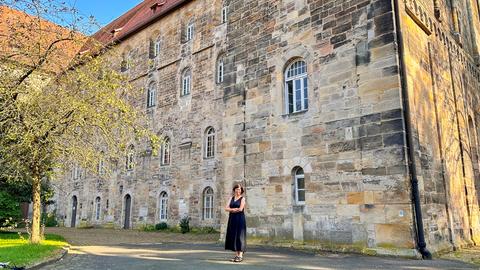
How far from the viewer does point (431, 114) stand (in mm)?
10711

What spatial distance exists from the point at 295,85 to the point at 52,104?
6.59 meters

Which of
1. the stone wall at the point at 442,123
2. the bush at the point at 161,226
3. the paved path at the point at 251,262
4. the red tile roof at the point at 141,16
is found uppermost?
the red tile roof at the point at 141,16

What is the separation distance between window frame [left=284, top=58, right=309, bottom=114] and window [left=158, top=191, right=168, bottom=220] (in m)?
12.3

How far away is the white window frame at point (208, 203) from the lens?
19234 mm

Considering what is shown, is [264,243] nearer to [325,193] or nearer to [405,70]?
[325,193]

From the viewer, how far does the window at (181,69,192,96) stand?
2192 centimetres

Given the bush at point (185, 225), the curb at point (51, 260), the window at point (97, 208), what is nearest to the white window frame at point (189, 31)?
the bush at point (185, 225)

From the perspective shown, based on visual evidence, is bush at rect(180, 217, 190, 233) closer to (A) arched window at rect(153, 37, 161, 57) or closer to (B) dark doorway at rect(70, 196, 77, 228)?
(A) arched window at rect(153, 37, 161, 57)

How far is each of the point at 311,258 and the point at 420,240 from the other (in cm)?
241

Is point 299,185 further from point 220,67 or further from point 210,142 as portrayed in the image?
point 220,67

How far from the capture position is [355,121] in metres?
9.79

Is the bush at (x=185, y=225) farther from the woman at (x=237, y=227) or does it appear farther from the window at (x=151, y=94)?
the woman at (x=237, y=227)

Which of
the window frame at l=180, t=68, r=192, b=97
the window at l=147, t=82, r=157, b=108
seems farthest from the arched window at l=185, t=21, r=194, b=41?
the window at l=147, t=82, r=157, b=108

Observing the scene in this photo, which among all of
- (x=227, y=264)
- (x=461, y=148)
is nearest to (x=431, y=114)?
(x=461, y=148)
